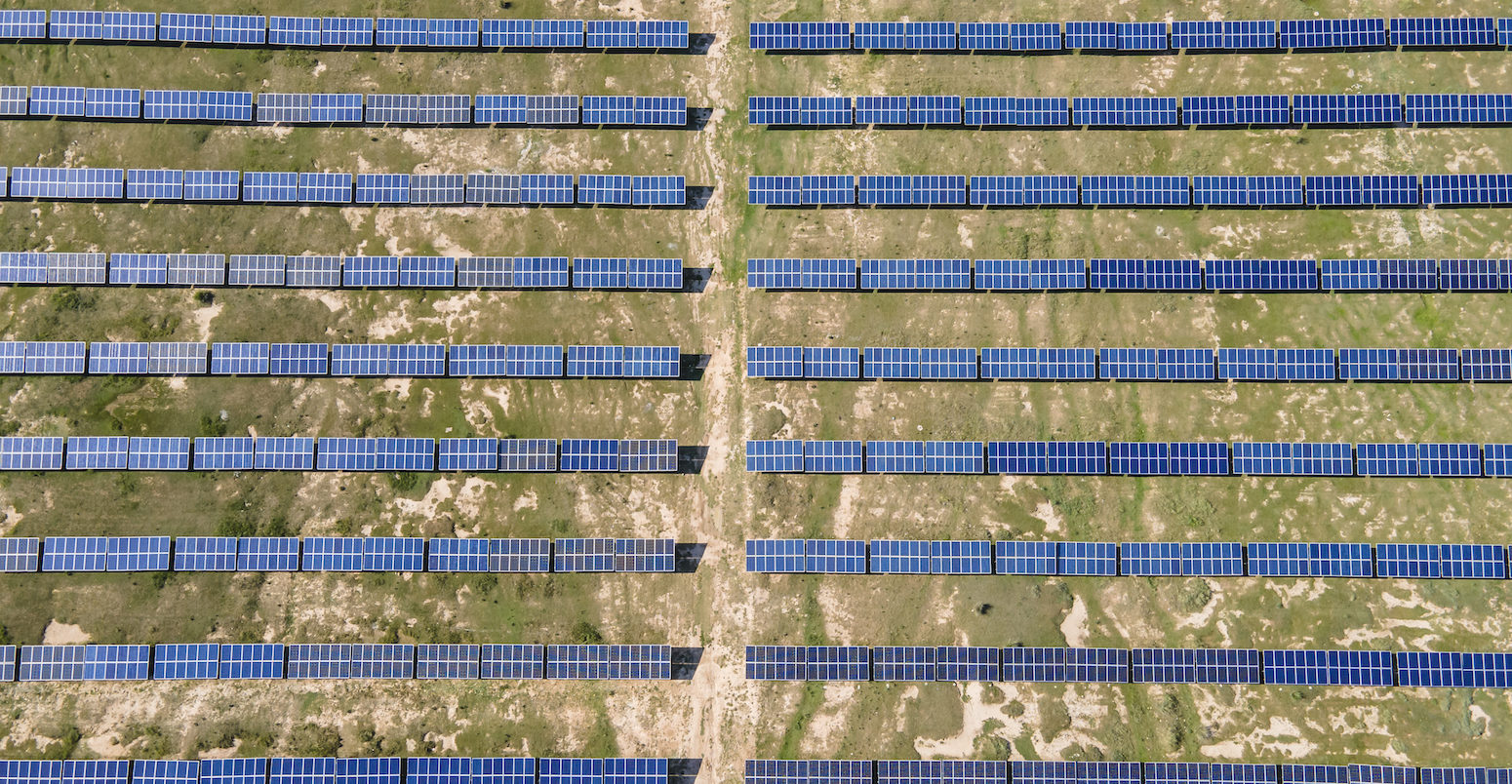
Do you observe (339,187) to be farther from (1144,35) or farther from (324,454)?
(1144,35)

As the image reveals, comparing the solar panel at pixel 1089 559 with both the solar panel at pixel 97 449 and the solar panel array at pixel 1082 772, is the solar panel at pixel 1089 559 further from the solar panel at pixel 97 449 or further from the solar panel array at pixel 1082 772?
the solar panel at pixel 97 449

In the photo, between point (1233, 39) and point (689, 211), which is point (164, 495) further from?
point (1233, 39)

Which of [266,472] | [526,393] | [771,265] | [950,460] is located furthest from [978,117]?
[266,472]

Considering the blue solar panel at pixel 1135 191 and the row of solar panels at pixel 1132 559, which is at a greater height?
the blue solar panel at pixel 1135 191

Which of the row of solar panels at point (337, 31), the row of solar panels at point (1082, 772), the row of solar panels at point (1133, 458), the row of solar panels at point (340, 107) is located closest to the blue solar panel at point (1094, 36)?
the row of solar panels at point (337, 31)

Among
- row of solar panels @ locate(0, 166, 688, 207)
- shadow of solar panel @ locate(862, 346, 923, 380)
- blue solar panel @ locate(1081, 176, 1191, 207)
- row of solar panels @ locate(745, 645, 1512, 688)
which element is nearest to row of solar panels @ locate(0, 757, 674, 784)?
row of solar panels @ locate(745, 645, 1512, 688)

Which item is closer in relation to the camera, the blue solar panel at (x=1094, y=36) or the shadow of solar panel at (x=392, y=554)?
the shadow of solar panel at (x=392, y=554)

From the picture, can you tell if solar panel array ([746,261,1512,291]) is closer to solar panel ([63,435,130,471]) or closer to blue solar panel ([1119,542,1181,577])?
blue solar panel ([1119,542,1181,577])
